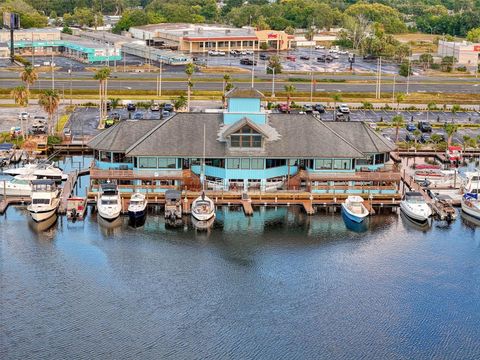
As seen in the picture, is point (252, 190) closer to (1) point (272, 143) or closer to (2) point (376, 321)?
(1) point (272, 143)

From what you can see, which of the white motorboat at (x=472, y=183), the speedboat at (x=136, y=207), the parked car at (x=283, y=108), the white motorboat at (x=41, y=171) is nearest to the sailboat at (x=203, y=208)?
the speedboat at (x=136, y=207)

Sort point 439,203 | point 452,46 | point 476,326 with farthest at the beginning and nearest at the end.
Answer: point 452,46 < point 439,203 < point 476,326

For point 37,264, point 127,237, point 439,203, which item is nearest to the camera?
point 37,264

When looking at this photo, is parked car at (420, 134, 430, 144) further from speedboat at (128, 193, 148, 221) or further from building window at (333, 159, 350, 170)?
speedboat at (128, 193, 148, 221)

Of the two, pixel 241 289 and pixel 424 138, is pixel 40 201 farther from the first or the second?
pixel 424 138

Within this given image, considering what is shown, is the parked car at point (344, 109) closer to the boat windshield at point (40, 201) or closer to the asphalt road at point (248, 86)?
the asphalt road at point (248, 86)

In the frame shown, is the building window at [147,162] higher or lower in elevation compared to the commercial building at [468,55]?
lower

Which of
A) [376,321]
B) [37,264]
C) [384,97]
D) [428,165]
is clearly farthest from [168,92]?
[376,321]

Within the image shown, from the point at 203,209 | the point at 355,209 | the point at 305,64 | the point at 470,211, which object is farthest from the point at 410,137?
the point at 305,64
